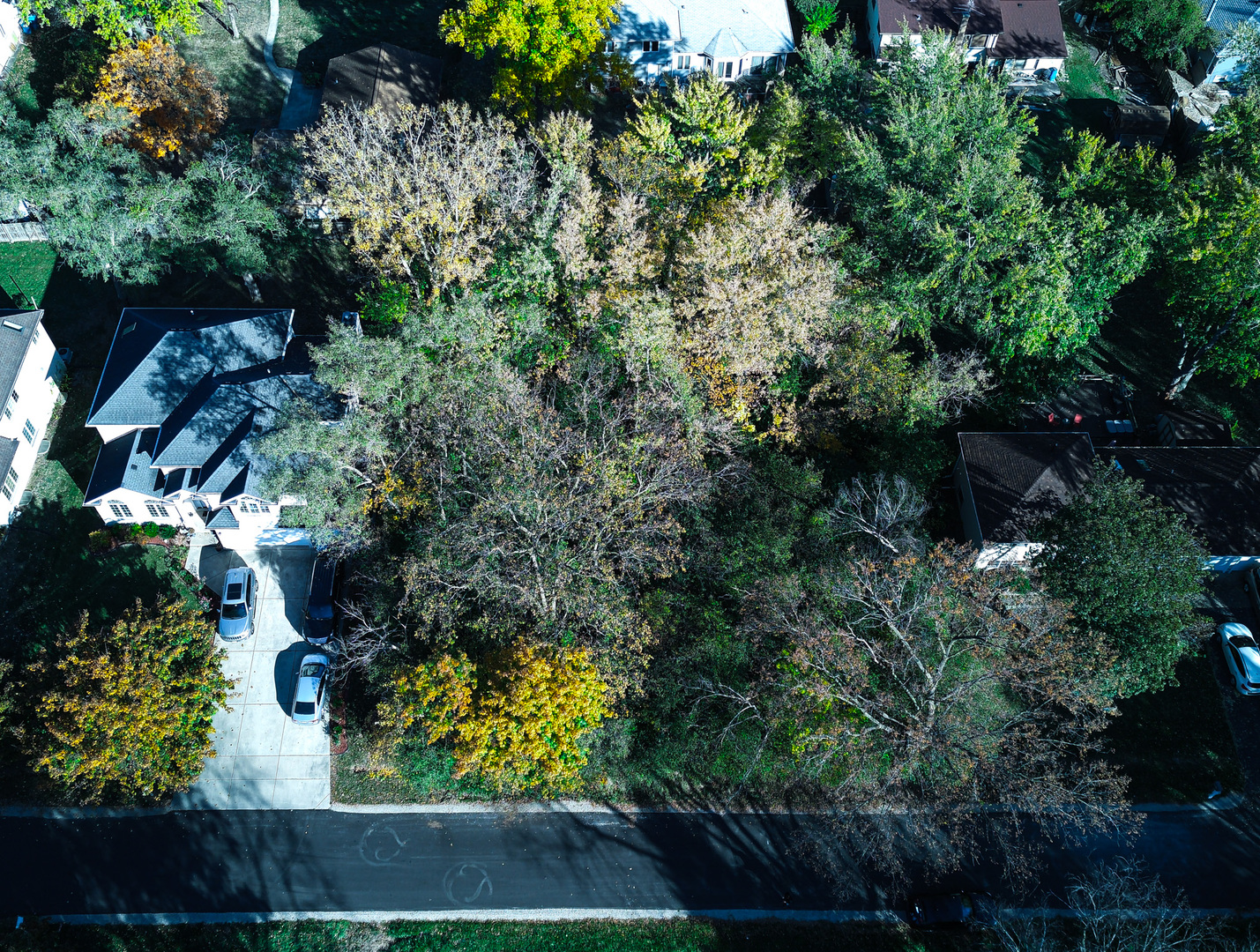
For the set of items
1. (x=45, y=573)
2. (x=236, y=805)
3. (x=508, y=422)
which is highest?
(x=508, y=422)

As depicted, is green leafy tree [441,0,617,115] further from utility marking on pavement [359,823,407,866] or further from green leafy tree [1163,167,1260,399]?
utility marking on pavement [359,823,407,866]

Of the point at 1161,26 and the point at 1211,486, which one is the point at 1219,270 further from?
the point at 1161,26

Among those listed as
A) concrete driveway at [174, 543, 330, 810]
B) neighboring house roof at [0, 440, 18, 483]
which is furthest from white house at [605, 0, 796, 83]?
neighboring house roof at [0, 440, 18, 483]

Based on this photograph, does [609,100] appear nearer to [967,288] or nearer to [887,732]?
[967,288]

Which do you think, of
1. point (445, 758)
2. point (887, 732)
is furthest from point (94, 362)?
point (887, 732)

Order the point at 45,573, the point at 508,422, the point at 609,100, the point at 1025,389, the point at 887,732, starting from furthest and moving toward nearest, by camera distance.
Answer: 1. the point at 609,100
2. the point at 1025,389
3. the point at 45,573
4. the point at 508,422
5. the point at 887,732
